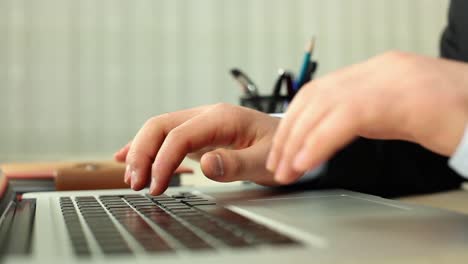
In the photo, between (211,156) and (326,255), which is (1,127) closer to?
(211,156)

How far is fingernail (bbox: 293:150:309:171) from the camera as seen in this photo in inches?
14.0

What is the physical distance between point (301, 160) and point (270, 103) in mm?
709

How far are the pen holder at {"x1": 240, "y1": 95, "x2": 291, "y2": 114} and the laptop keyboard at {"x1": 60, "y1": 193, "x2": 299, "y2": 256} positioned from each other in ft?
1.77

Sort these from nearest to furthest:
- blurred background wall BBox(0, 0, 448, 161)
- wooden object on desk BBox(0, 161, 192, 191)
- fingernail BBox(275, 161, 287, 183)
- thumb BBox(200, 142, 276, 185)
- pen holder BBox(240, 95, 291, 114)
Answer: fingernail BBox(275, 161, 287, 183) → thumb BBox(200, 142, 276, 185) → wooden object on desk BBox(0, 161, 192, 191) → pen holder BBox(240, 95, 291, 114) → blurred background wall BBox(0, 0, 448, 161)

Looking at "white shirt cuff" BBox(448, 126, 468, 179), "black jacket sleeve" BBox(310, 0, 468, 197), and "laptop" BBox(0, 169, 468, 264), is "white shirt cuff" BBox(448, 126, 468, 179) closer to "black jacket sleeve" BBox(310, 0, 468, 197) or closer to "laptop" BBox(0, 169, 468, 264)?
"laptop" BBox(0, 169, 468, 264)

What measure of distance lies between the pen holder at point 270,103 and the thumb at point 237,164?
431 millimetres

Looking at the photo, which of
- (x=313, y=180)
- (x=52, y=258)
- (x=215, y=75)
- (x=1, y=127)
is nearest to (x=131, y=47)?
(x=215, y=75)

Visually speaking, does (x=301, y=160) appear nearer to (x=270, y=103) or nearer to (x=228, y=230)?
(x=228, y=230)

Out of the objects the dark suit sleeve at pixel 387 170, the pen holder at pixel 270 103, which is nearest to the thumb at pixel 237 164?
the dark suit sleeve at pixel 387 170

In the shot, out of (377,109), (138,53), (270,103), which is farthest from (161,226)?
(138,53)

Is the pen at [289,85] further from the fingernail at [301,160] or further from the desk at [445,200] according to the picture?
the fingernail at [301,160]

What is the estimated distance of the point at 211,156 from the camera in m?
0.53

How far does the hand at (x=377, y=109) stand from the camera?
355mm

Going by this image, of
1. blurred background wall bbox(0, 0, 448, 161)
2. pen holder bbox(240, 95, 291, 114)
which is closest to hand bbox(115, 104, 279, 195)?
pen holder bbox(240, 95, 291, 114)
